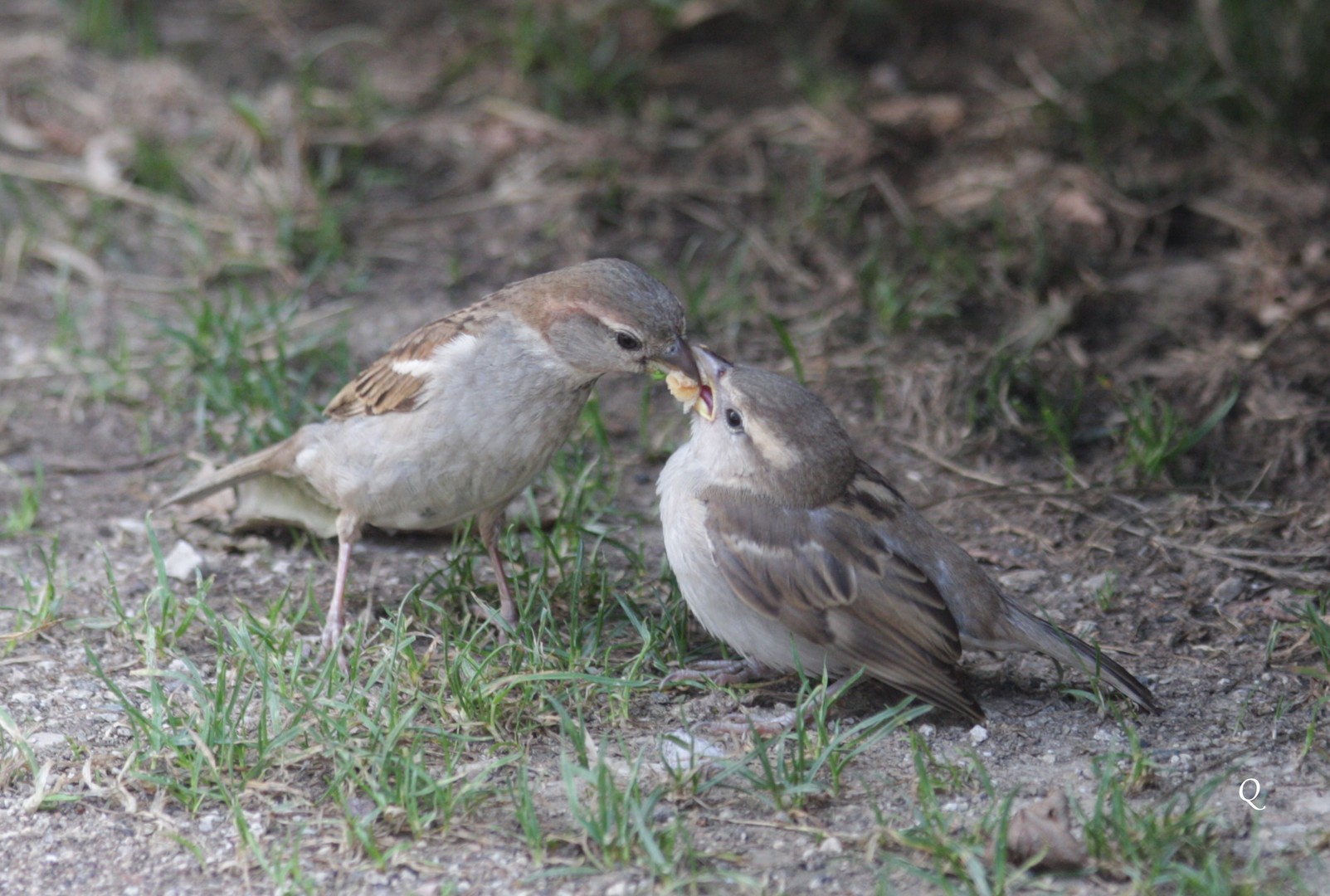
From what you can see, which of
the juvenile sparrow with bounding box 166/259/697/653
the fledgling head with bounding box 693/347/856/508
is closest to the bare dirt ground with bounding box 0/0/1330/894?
the juvenile sparrow with bounding box 166/259/697/653

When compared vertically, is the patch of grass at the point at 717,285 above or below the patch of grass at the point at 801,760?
above

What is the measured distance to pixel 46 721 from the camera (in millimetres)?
4320

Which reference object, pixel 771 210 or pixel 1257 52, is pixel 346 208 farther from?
pixel 1257 52

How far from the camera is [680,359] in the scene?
467 cm

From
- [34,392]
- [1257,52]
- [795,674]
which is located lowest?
[795,674]

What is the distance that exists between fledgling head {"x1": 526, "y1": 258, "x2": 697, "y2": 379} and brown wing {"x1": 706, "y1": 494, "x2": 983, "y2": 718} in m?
0.57

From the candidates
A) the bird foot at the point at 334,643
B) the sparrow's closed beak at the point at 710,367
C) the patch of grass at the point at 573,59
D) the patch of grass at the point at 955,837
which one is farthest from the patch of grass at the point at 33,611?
the patch of grass at the point at 573,59

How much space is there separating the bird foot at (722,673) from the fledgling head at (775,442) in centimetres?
55

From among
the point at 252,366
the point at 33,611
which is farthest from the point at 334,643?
the point at 252,366

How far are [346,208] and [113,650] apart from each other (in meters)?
3.26

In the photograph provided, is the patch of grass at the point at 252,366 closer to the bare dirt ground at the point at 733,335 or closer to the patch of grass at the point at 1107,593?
the bare dirt ground at the point at 733,335

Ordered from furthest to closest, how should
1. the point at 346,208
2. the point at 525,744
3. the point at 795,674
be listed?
the point at 346,208 < the point at 795,674 < the point at 525,744

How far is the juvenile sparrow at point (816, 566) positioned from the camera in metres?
4.29

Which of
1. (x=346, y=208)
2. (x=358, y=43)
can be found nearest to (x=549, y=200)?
(x=346, y=208)
